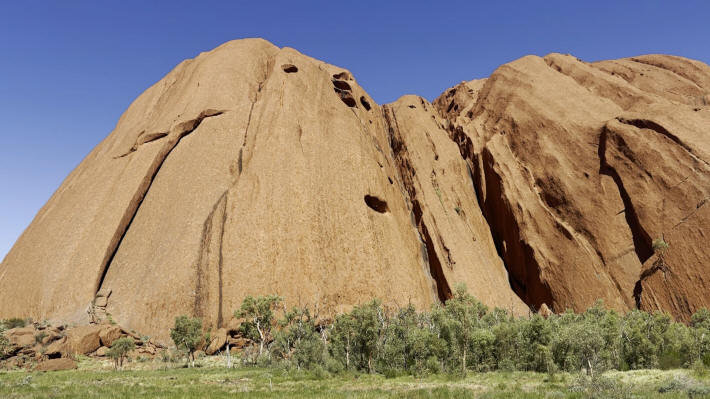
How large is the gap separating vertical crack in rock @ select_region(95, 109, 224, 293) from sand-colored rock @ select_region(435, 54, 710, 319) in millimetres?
51213

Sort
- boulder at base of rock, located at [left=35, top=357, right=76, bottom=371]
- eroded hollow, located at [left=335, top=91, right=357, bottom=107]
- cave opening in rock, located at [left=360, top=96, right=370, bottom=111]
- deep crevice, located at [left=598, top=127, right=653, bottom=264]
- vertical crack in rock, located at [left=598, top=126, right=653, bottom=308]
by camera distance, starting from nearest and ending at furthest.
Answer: boulder at base of rock, located at [left=35, top=357, right=76, bottom=371], vertical crack in rock, located at [left=598, top=126, right=653, bottom=308], deep crevice, located at [left=598, top=127, right=653, bottom=264], eroded hollow, located at [left=335, top=91, right=357, bottom=107], cave opening in rock, located at [left=360, top=96, right=370, bottom=111]

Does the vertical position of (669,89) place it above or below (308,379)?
above

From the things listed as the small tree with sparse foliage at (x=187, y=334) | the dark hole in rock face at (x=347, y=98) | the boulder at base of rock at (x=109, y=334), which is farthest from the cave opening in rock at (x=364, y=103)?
the boulder at base of rock at (x=109, y=334)

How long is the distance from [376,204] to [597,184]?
33.5m

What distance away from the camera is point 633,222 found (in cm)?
5944

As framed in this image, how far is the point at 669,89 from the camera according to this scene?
3228 inches

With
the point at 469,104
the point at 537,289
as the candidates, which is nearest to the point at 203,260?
the point at 537,289

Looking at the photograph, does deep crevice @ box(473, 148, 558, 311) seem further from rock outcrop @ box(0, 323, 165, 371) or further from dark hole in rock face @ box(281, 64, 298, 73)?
rock outcrop @ box(0, 323, 165, 371)

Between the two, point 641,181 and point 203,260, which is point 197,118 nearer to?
point 203,260

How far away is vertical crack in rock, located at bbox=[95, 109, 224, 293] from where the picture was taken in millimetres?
54359

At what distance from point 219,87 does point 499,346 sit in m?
59.1

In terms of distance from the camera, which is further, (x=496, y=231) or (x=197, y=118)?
(x=496, y=231)

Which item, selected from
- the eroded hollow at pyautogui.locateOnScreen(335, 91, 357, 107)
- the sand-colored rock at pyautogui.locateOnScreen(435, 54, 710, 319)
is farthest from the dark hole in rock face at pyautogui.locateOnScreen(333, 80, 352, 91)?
the sand-colored rock at pyautogui.locateOnScreen(435, 54, 710, 319)

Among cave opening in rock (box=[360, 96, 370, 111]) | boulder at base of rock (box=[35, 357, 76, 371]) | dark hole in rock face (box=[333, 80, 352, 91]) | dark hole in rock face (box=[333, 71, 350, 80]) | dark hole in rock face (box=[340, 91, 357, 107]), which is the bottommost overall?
boulder at base of rock (box=[35, 357, 76, 371])
